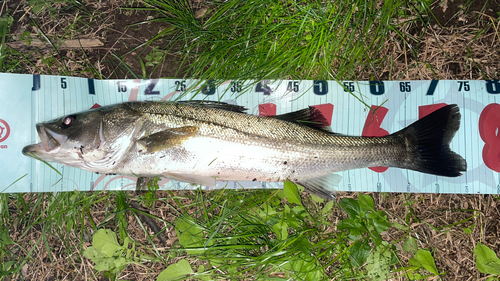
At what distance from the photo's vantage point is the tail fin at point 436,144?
279 cm

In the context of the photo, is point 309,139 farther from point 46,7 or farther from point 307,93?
point 46,7

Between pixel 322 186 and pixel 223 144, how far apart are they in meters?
1.11

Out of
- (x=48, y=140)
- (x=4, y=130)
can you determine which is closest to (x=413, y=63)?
(x=48, y=140)

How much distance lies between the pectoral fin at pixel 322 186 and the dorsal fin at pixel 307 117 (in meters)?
0.51

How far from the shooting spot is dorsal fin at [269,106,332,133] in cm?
284

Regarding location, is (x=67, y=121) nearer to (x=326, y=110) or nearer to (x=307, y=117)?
(x=307, y=117)

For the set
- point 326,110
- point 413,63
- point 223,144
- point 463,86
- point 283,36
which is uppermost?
point 283,36

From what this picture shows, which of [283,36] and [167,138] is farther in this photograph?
[283,36]

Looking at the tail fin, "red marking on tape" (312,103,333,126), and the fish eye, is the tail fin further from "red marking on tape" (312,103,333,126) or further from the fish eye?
the fish eye

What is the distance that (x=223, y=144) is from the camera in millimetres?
2586

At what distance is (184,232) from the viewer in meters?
2.95

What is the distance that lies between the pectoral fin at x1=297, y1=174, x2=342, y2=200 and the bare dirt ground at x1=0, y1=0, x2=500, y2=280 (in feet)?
2.02

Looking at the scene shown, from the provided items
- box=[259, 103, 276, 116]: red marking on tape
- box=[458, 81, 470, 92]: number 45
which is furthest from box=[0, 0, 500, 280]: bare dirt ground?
box=[259, 103, 276, 116]: red marking on tape

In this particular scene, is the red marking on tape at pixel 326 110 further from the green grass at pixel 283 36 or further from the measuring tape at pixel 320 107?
the green grass at pixel 283 36
